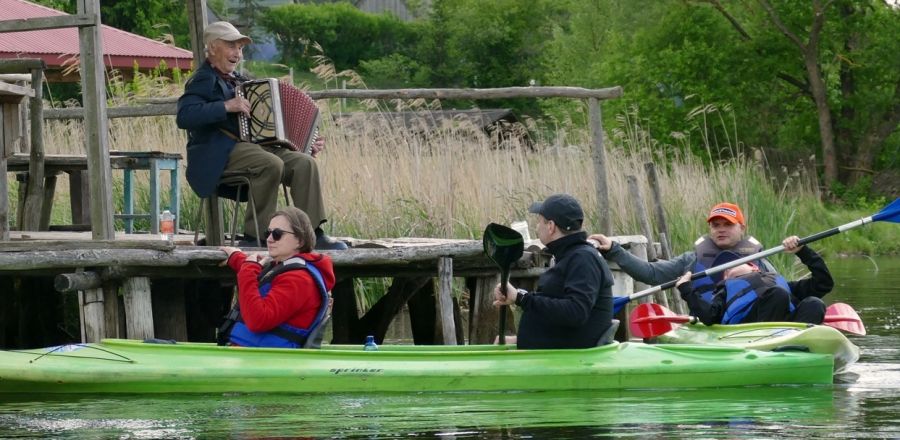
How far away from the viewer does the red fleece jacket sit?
795cm

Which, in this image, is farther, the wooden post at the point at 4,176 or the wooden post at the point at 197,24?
the wooden post at the point at 197,24

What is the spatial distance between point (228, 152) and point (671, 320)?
2953mm

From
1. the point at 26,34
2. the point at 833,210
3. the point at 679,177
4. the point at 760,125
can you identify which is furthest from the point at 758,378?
the point at 760,125

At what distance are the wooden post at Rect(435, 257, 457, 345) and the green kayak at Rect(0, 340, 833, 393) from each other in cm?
112

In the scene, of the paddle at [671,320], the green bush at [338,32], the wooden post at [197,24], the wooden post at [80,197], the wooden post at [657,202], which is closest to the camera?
the paddle at [671,320]

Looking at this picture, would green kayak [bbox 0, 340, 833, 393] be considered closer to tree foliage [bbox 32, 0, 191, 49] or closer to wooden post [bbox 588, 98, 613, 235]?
wooden post [bbox 588, 98, 613, 235]

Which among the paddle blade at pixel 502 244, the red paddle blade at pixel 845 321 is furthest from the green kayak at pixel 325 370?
the red paddle blade at pixel 845 321

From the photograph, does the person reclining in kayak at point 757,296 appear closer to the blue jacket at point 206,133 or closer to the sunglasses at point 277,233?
the sunglasses at point 277,233

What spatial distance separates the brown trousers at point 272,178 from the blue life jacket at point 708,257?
237cm

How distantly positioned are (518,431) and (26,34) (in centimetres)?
1690

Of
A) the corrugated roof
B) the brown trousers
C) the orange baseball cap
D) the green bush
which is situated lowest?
the orange baseball cap

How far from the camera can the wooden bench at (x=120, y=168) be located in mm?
10609

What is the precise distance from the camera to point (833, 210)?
30.5 m

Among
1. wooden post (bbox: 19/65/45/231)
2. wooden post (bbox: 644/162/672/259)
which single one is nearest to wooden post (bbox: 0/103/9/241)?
wooden post (bbox: 19/65/45/231)
